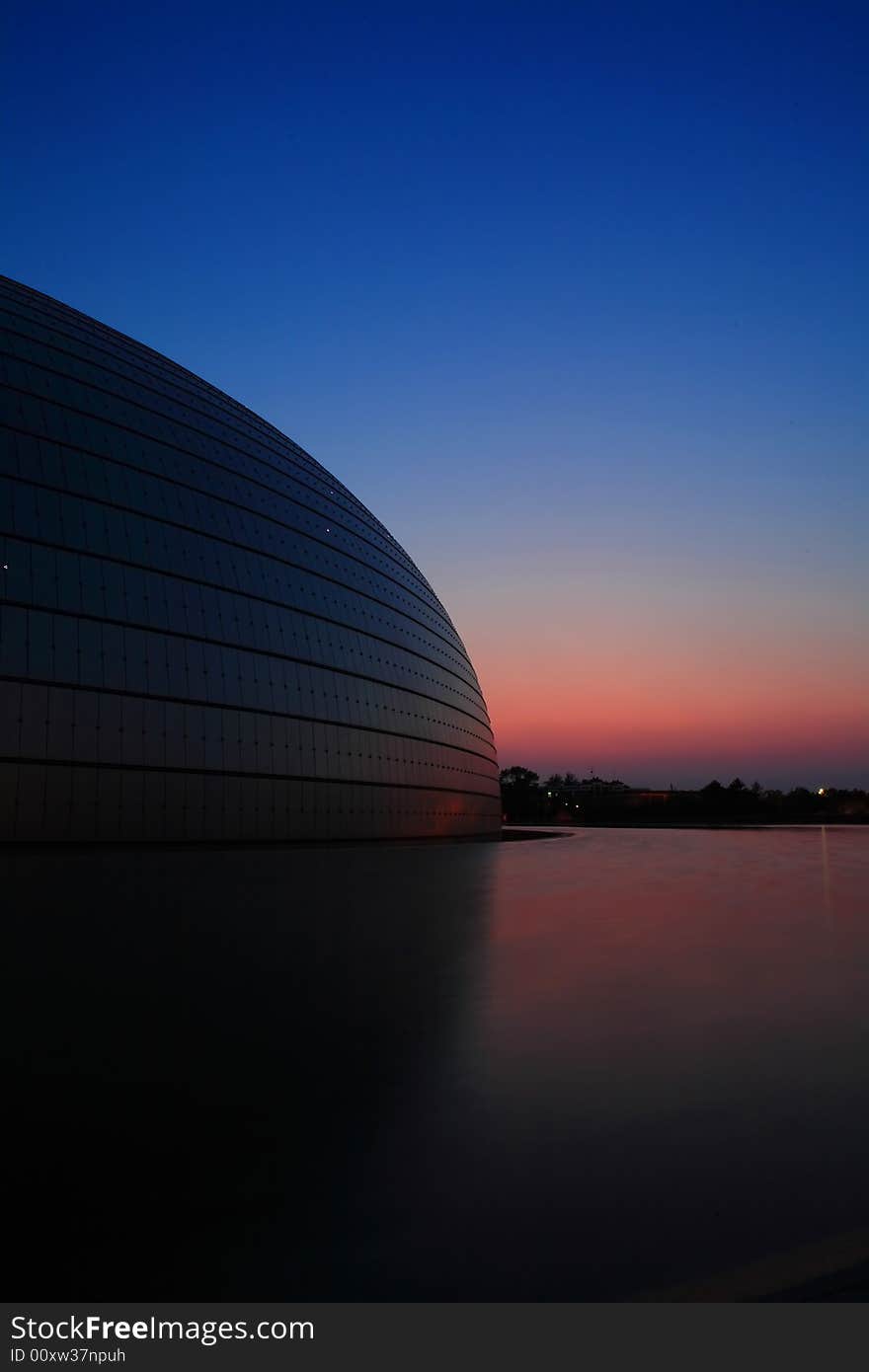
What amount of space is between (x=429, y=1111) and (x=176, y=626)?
62.5 feet

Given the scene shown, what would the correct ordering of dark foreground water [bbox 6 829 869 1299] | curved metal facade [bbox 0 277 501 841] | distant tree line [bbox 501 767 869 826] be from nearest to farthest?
dark foreground water [bbox 6 829 869 1299] < curved metal facade [bbox 0 277 501 841] < distant tree line [bbox 501 767 869 826]

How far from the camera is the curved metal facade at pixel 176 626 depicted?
771 inches

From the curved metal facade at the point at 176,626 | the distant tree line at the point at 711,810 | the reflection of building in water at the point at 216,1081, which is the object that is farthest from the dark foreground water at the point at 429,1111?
the distant tree line at the point at 711,810

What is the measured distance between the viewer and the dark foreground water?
323 centimetres

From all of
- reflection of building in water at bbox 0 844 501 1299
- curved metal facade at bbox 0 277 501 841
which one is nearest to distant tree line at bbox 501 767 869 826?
curved metal facade at bbox 0 277 501 841

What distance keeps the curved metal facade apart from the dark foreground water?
958cm

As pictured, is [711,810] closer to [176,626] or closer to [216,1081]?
[176,626]

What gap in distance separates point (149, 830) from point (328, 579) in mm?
11288

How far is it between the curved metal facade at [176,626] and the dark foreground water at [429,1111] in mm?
9582

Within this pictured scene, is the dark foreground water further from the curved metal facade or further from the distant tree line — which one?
the distant tree line

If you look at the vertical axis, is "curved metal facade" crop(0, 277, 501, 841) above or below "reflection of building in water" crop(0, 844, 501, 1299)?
above

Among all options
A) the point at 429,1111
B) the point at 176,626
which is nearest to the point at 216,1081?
the point at 429,1111
